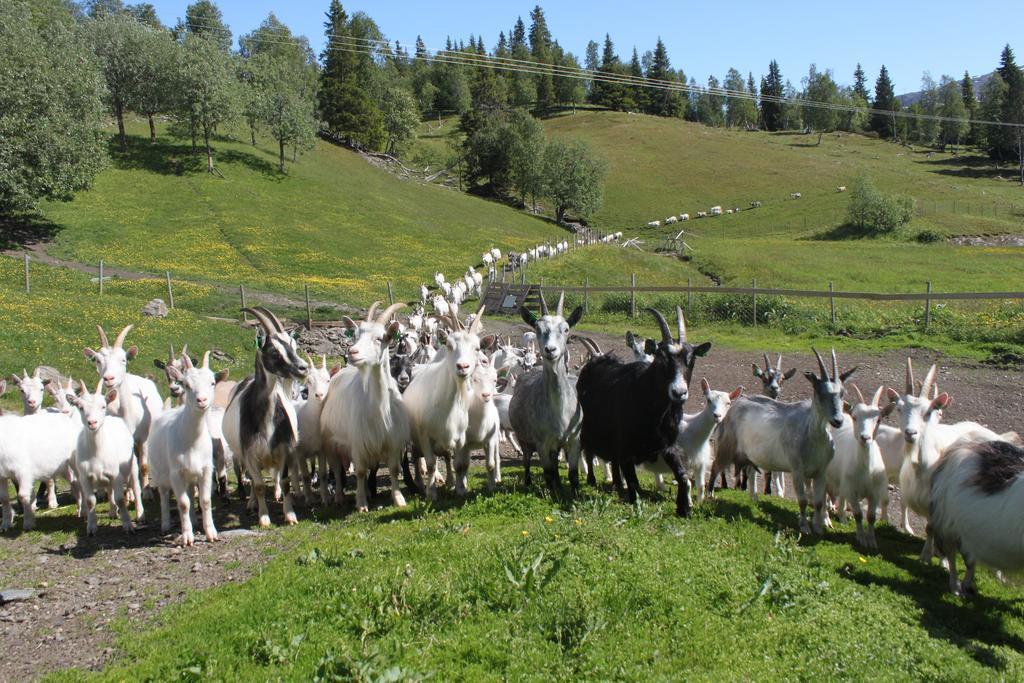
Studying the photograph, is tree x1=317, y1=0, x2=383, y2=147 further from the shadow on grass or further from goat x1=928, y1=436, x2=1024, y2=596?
goat x1=928, y1=436, x2=1024, y2=596

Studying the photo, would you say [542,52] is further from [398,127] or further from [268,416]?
[268,416]

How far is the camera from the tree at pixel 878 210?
→ 221 feet

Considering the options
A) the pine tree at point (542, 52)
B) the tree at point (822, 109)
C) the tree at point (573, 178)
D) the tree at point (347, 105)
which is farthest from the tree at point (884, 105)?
the tree at point (347, 105)

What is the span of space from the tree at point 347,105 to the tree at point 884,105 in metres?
92.9

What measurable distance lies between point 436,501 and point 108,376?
17.9 ft

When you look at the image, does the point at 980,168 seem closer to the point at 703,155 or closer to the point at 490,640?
the point at 703,155

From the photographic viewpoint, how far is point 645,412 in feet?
33.9

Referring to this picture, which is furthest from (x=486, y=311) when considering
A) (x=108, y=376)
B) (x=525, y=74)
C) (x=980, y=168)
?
(x=525, y=74)

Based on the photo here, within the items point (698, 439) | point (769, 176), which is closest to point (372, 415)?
point (698, 439)

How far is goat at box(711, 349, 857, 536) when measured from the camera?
34.8 ft

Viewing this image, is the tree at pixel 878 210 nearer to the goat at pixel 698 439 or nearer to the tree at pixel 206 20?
the goat at pixel 698 439

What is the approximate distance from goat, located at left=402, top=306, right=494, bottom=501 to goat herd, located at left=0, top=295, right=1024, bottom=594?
0.09 feet

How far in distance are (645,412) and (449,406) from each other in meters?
2.65

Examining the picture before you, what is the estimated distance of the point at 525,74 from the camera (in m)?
151
